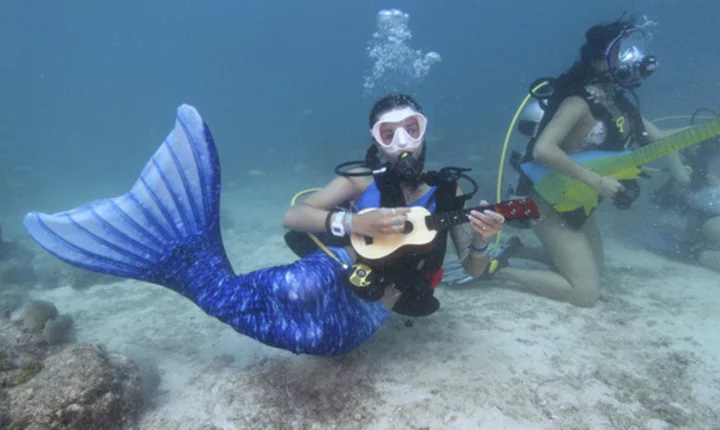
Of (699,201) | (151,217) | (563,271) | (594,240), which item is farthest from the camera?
(699,201)

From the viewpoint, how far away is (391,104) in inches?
117

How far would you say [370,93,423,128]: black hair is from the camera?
2969 mm

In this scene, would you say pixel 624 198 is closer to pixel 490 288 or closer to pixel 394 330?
pixel 490 288

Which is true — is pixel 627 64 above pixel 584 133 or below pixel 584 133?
above

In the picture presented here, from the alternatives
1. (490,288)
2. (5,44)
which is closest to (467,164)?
(490,288)

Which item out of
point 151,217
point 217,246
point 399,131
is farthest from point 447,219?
point 151,217

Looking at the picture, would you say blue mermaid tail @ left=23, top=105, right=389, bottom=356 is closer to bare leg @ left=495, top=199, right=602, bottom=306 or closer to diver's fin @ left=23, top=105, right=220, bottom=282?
diver's fin @ left=23, top=105, right=220, bottom=282

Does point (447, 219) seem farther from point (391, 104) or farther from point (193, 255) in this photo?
point (193, 255)

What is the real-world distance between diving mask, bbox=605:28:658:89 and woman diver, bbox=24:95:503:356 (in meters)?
2.77

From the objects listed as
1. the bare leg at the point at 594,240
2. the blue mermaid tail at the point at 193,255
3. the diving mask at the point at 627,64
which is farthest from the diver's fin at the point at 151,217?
the bare leg at the point at 594,240

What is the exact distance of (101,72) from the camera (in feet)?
413

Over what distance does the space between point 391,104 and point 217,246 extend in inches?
72.1

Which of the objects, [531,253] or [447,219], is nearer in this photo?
[447,219]

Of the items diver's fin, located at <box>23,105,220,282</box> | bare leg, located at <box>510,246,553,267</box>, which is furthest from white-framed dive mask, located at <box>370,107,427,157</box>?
bare leg, located at <box>510,246,553,267</box>
